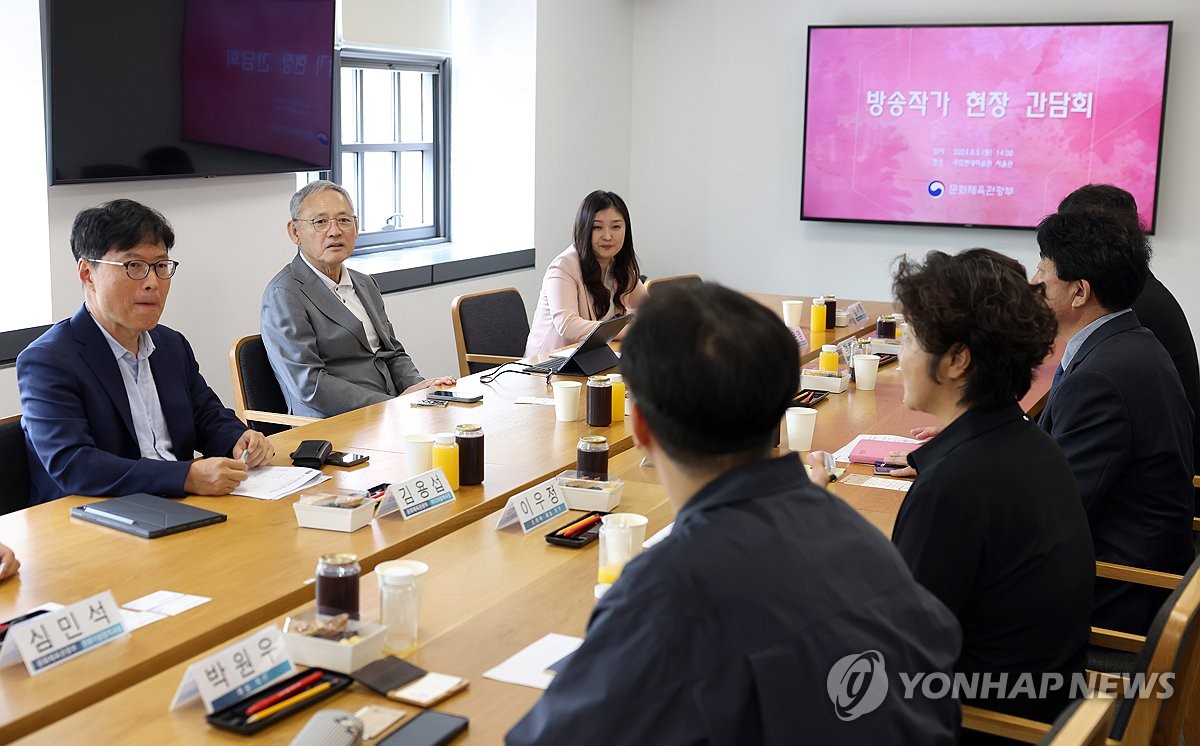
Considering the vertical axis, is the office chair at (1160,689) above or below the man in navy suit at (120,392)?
below

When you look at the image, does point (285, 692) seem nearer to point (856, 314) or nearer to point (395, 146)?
point (856, 314)

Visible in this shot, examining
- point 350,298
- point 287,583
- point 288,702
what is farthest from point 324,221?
point 288,702

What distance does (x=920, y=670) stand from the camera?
134 cm

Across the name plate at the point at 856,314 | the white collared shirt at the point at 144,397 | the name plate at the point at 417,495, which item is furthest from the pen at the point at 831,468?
the name plate at the point at 856,314

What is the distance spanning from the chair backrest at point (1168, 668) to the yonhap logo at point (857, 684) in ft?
2.12

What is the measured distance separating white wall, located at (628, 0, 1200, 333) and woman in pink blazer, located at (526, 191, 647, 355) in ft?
8.29

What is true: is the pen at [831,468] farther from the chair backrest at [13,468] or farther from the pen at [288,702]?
the chair backrest at [13,468]

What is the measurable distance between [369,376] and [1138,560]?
2.55 m

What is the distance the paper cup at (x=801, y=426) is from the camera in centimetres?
308

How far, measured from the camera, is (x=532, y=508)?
2.42 meters

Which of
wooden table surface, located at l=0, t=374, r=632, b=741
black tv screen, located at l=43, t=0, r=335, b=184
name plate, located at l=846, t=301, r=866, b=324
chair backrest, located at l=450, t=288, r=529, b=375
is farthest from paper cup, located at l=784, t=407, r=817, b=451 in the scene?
black tv screen, located at l=43, t=0, r=335, b=184

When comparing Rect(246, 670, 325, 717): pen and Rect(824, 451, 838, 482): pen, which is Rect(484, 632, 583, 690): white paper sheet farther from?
Rect(824, 451, 838, 482): pen

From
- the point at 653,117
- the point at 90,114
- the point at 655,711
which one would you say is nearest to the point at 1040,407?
the point at 655,711

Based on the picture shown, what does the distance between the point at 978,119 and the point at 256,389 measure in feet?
15.1
